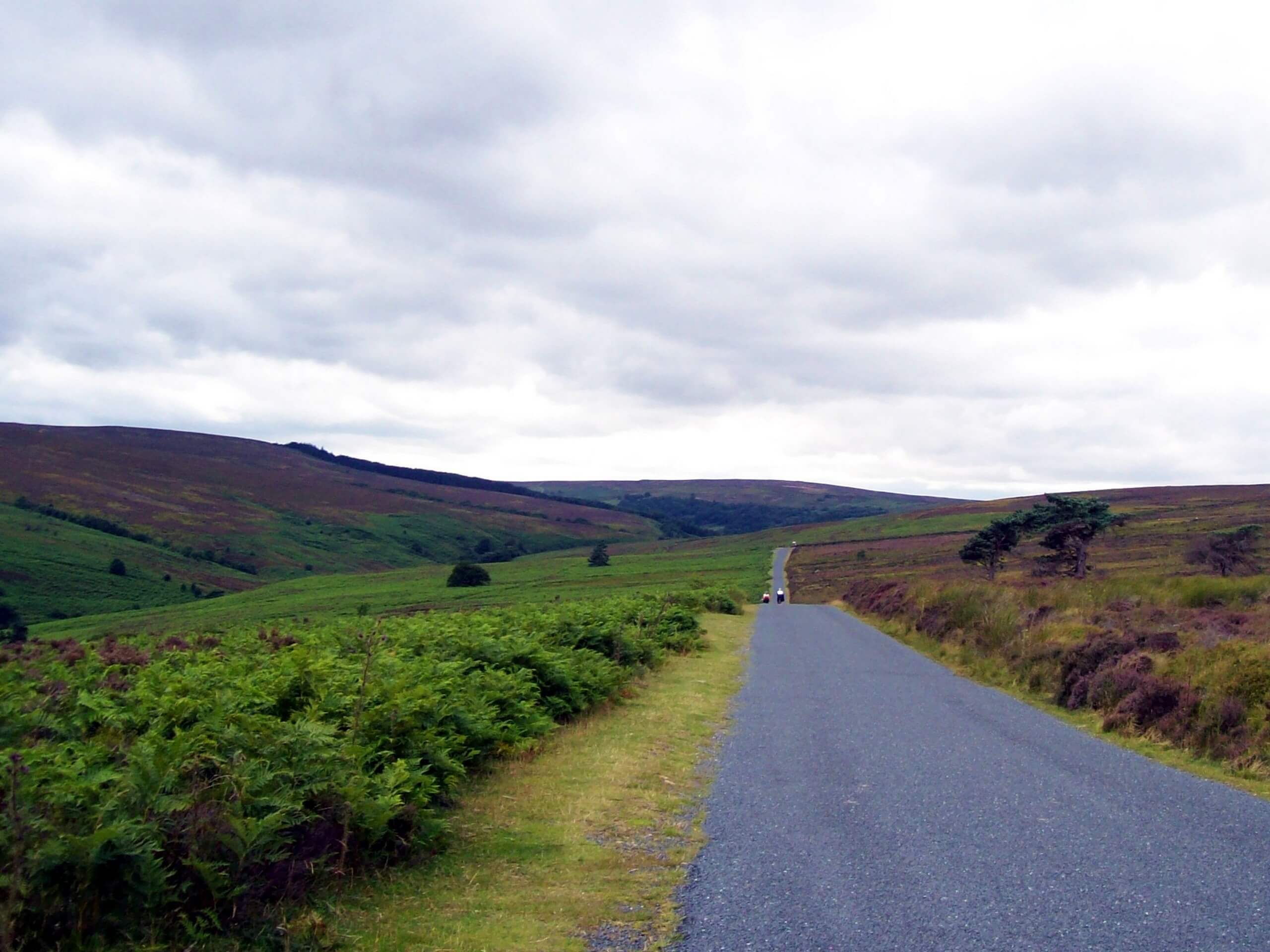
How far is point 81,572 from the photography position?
324ft

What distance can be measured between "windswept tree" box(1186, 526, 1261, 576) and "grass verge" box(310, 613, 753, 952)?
114ft

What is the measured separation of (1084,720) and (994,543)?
151 feet

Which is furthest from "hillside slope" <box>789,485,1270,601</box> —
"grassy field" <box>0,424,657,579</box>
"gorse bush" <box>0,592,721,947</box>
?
"grassy field" <box>0,424,657,579</box>

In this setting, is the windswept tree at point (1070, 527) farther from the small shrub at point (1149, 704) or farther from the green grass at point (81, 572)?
the green grass at point (81, 572)

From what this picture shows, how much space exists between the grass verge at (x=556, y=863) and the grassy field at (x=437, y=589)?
96.0 ft

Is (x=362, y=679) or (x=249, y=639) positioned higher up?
(x=362, y=679)

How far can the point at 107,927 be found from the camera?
479 centimetres

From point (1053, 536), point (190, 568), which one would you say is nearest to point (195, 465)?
point (190, 568)

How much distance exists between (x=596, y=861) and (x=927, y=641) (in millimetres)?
22355

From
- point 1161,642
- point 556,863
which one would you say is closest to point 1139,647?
point 1161,642

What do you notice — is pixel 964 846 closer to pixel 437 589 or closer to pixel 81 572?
pixel 437 589

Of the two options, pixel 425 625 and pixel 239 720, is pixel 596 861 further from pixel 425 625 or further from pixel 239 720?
pixel 425 625

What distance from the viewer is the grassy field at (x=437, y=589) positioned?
195ft

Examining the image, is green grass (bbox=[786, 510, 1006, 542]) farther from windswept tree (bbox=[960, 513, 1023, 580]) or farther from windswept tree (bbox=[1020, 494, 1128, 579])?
windswept tree (bbox=[1020, 494, 1128, 579])
